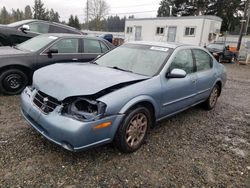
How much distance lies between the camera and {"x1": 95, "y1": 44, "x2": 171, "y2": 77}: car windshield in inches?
140

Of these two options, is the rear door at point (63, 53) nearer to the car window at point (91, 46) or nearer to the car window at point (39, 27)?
the car window at point (91, 46)

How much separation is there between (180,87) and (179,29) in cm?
2431

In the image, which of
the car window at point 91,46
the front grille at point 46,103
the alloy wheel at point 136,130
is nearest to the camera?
the front grille at point 46,103

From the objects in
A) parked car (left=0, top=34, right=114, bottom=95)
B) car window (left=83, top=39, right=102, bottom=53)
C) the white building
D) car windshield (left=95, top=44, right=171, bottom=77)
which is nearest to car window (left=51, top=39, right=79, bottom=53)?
parked car (left=0, top=34, right=114, bottom=95)

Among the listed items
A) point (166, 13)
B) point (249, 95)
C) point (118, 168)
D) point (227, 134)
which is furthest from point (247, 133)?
point (166, 13)

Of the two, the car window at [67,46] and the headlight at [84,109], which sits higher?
the car window at [67,46]

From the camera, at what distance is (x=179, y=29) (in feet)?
86.3

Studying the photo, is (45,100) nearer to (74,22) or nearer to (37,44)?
(37,44)

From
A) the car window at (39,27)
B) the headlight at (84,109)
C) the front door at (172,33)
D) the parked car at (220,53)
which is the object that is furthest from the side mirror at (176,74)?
the front door at (172,33)

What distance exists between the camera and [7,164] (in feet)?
8.91

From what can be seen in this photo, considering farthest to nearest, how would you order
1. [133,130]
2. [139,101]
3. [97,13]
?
[97,13] < [133,130] < [139,101]

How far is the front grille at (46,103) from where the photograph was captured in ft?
9.03

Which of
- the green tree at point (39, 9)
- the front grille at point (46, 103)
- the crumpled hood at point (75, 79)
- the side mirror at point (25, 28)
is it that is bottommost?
the front grille at point (46, 103)

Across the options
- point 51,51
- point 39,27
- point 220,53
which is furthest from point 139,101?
point 220,53
